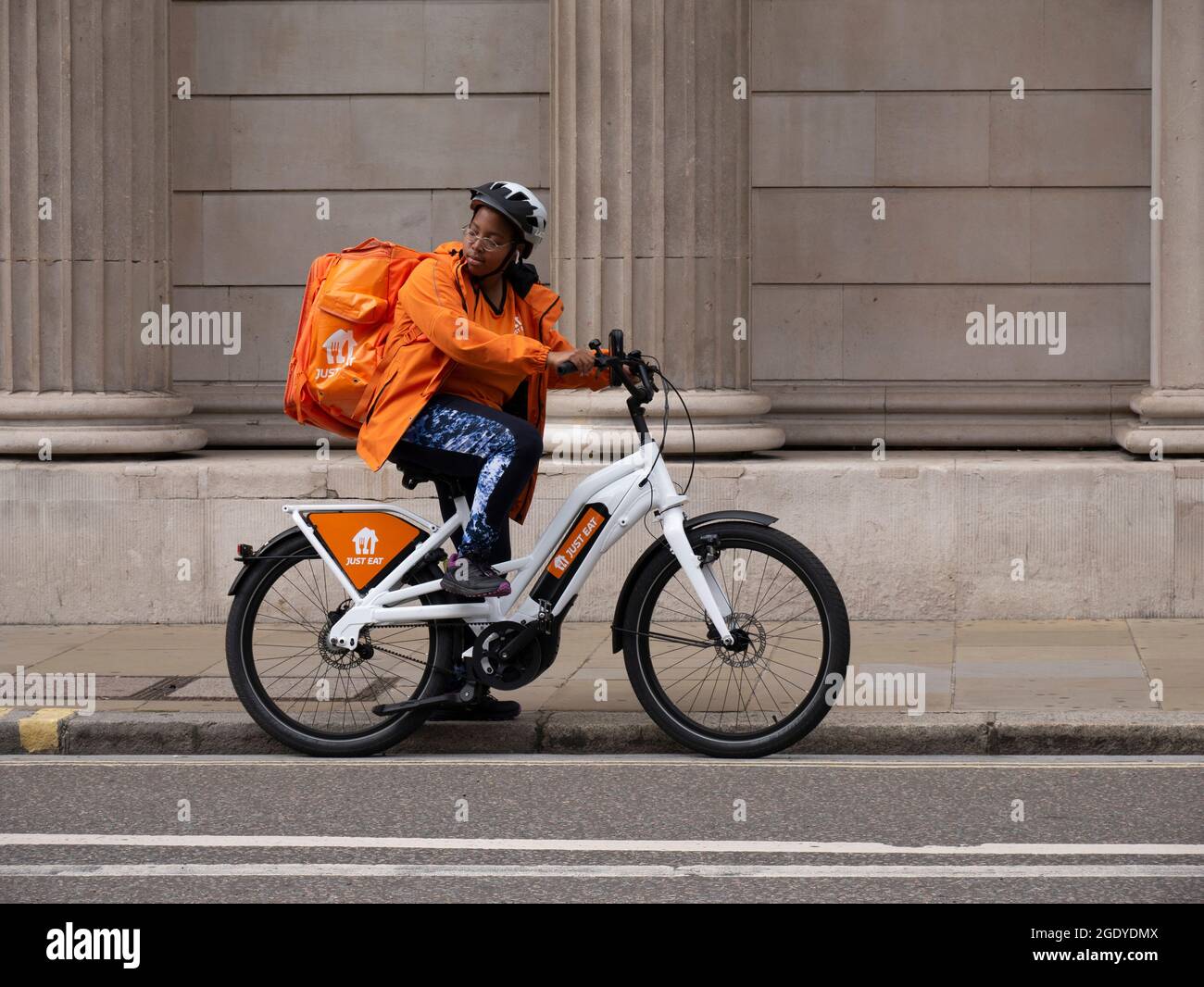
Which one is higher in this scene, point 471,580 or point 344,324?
point 344,324

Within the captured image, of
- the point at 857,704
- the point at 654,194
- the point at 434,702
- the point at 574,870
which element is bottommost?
the point at 574,870

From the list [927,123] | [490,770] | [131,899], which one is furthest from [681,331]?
[131,899]

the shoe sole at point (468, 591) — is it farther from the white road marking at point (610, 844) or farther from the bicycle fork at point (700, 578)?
the white road marking at point (610, 844)

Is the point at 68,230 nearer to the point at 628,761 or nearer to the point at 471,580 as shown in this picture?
the point at 471,580

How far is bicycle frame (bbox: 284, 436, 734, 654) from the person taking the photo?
6.32 metres

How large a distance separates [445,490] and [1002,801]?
231 centimetres

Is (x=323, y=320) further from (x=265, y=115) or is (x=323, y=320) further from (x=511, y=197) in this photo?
(x=265, y=115)

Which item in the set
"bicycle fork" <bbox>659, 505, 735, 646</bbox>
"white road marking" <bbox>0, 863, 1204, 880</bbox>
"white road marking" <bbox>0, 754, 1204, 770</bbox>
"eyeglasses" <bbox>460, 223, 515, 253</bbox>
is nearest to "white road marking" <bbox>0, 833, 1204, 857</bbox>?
"white road marking" <bbox>0, 863, 1204, 880</bbox>

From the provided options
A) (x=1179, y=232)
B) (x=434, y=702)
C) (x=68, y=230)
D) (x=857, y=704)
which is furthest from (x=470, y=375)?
(x=1179, y=232)

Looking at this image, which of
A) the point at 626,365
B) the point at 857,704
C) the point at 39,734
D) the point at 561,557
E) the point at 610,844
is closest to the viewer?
the point at 610,844

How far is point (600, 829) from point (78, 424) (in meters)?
5.42

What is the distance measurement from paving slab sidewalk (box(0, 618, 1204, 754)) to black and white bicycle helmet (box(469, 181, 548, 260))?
6.30ft

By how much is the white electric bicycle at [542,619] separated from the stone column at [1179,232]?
400cm

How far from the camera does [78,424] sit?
981cm
